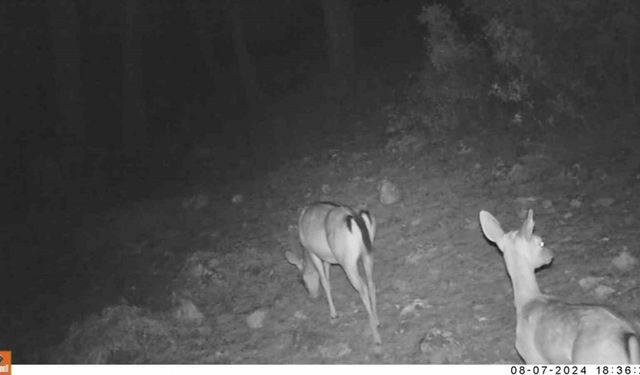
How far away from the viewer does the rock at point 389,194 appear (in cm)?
941

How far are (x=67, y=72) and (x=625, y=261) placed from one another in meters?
15.6

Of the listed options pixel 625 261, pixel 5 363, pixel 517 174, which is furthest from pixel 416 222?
pixel 5 363

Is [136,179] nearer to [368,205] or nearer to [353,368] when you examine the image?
[368,205]

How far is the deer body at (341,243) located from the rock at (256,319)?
741 mm

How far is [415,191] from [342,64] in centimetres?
665

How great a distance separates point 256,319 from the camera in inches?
298

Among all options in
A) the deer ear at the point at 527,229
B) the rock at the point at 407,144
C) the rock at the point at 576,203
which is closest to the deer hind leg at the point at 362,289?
the deer ear at the point at 527,229

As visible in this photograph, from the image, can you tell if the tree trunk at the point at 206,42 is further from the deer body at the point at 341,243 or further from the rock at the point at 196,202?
the deer body at the point at 341,243

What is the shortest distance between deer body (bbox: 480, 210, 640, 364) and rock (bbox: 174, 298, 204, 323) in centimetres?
449

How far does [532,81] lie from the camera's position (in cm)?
976

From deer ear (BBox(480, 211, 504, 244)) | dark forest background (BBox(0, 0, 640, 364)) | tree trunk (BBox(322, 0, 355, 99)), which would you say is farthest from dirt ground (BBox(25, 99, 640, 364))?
tree trunk (BBox(322, 0, 355, 99))

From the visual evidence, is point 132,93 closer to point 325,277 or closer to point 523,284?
point 325,277

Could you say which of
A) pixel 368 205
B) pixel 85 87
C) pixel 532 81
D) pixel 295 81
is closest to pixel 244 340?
pixel 368 205

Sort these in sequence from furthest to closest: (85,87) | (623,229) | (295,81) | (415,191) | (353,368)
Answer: (85,87) < (295,81) < (415,191) < (623,229) < (353,368)
